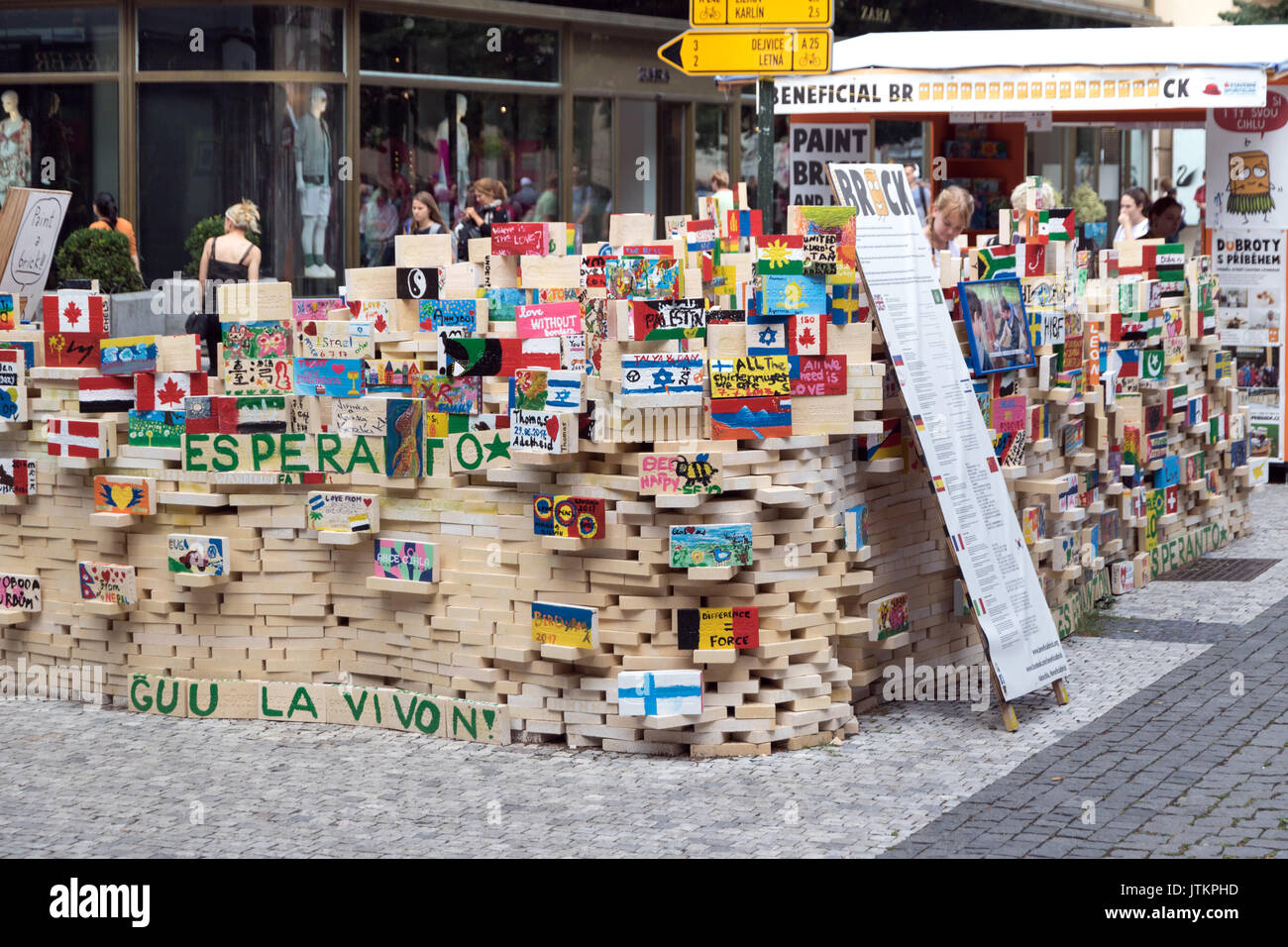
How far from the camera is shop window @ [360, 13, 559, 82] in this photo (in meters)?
18.5

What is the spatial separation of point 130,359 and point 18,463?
31.6 inches

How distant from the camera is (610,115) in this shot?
21.4m

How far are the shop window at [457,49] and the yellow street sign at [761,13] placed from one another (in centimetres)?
1032

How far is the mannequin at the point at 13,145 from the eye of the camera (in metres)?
18.2

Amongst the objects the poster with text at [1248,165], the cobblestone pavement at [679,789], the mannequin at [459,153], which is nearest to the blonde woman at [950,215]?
the cobblestone pavement at [679,789]

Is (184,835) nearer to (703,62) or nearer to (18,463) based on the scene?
(18,463)

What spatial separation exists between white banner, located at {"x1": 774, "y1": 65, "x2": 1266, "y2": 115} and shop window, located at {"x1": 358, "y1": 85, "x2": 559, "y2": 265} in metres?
4.42

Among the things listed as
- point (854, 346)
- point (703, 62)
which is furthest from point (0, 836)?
point (703, 62)

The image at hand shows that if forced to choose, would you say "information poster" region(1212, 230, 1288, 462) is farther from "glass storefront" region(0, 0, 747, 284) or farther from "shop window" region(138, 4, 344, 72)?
"shop window" region(138, 4, 344, 72)

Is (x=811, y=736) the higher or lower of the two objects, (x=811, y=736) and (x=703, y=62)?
the lower

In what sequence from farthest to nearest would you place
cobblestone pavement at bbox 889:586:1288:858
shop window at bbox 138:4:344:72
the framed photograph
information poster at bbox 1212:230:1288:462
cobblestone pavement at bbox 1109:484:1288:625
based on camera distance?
shop window at bbox 138:4:344:72 < information poster at bbox 1212:230:1288:462 < cobblestone pavement at bbox 1109:484:1288:625 < the framed photograph < cobblestone pavement at bbox 889:586:1288:858

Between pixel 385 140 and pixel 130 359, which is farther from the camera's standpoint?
pixel 385 140

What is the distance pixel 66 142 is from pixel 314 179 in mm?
2580

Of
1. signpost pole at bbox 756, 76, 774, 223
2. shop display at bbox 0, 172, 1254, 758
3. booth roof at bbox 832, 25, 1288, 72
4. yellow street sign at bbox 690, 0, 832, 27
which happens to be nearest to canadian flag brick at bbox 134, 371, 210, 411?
shop display at bbox 0, 172, 1254, 758
